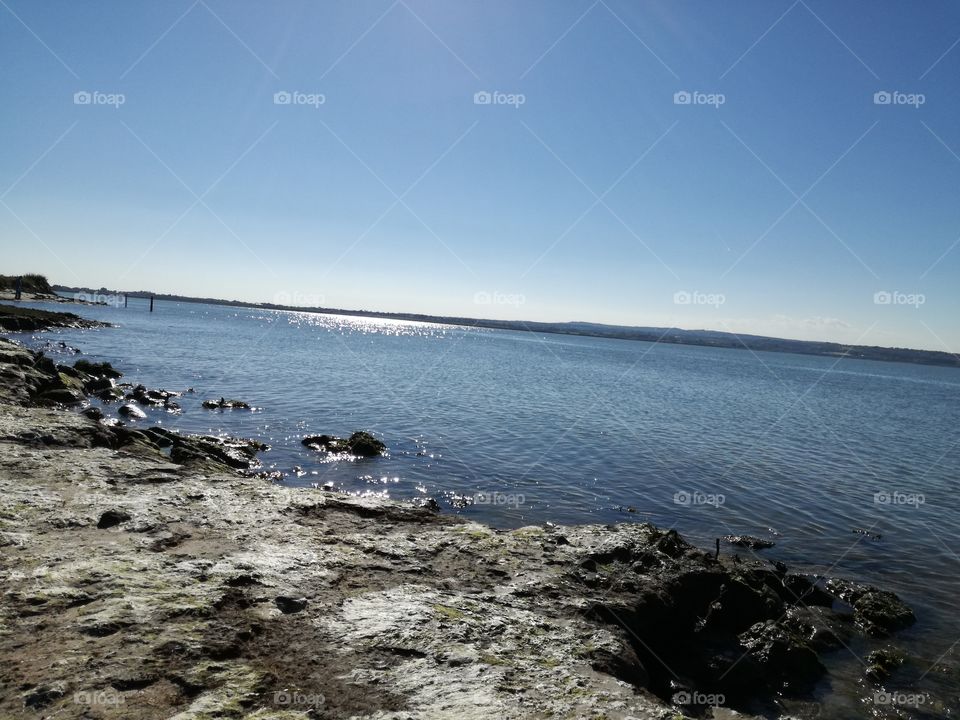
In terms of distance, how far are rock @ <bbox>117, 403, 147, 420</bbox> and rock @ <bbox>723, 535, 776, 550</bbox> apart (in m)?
26.9

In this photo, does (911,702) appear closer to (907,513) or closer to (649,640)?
(649,640)

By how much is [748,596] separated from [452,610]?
769 centimetres

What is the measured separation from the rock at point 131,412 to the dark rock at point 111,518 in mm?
20878

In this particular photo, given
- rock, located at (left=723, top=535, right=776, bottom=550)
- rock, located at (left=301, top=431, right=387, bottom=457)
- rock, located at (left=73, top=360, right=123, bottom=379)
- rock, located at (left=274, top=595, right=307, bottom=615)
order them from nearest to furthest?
rock, located at (left=274, top=595, right=307, bottom=615), rock, located at (left=723, top=535, right=776, bottom=550), rock, located at (left=301, top=431, right=387, bottom=457), rock, located at (left=73, top=360, right=123, bottom=379)

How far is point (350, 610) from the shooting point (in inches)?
288

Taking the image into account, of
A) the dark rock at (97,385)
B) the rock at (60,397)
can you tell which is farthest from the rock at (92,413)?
the dark rock at (97,385)

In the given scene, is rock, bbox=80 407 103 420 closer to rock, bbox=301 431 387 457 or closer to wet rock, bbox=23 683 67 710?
rock, bbox=301 431 387 457

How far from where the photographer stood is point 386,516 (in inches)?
456

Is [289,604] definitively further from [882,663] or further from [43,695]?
[882,663]

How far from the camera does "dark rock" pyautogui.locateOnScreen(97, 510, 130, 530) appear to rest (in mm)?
8977

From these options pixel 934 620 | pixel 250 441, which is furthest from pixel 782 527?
pixel 250 441

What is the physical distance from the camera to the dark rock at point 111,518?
898 cm

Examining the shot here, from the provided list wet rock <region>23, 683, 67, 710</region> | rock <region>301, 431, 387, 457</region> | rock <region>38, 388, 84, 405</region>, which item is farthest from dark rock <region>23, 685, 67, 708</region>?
rock <region>38, 388, 84, 405</region>

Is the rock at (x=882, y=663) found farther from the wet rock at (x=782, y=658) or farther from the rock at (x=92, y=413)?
the rock at (x=92, y=413)
